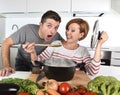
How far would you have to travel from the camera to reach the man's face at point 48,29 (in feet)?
6.66

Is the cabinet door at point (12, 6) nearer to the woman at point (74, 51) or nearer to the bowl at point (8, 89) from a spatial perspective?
the woman at point (74, 51)

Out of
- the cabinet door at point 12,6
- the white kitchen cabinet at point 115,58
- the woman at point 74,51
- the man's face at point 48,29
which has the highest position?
the cabinet door at point 12,6

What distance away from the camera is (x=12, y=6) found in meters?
2.85

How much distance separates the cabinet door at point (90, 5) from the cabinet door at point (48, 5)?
101 millimetres

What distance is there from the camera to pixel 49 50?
1.91 metres

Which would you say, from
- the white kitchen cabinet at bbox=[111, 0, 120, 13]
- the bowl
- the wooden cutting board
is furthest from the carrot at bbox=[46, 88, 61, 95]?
the white kitchen cabinet at bbox=[111, 0, 120, 13]

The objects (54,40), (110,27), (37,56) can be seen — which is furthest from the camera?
(110,27)

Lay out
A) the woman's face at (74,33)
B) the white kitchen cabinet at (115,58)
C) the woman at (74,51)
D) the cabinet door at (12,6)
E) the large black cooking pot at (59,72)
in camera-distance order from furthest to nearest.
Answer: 1. the cabinet door at (12,6)
2. the white kitchen cabinet at (115,58)
3. the woman's face at (74,33)
4. the woman at (74,51)
5. the large black cooking pot at (59,72)

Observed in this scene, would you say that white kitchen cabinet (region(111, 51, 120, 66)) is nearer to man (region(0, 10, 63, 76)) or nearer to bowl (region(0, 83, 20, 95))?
man (region(0, 10, 63, 76))

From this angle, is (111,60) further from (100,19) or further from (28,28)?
(28,28)

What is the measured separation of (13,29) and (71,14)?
33.9 inches

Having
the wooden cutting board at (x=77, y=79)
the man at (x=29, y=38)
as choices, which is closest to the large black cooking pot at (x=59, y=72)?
the wooden cutting board at (x=77, y=79)

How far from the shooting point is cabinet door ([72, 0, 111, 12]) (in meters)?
2.76

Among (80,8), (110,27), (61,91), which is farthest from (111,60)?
(61,91)
